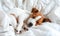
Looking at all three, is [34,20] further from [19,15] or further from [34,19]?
[19,15]

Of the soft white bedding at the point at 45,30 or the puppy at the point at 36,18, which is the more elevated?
the puppy at the point at 36,18

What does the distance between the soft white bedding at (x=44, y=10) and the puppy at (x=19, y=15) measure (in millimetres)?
83

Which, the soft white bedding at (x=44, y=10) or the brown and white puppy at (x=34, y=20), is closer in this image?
the soft white bedding at (x=44, y=10)

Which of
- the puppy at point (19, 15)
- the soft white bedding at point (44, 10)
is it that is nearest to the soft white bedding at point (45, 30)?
the soft white bedding at point (44, 10)

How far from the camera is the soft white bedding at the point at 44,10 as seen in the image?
1.36 m

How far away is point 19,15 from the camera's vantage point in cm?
155

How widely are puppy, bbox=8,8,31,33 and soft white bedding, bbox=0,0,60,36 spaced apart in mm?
83

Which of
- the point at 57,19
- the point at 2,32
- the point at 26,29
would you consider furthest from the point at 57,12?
the point at 2,32

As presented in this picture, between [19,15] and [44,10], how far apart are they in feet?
1.33

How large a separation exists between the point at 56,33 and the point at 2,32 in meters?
0.54

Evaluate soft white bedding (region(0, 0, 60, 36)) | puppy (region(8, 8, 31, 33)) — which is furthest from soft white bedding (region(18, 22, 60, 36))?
puppy (region(8, 8, 31, 33))

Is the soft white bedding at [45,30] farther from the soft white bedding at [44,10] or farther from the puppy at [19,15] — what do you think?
the puppy at [19,15]

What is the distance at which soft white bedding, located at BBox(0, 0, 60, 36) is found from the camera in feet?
4.45

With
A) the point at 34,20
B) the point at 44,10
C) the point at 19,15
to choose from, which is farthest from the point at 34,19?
the point at 44,10
